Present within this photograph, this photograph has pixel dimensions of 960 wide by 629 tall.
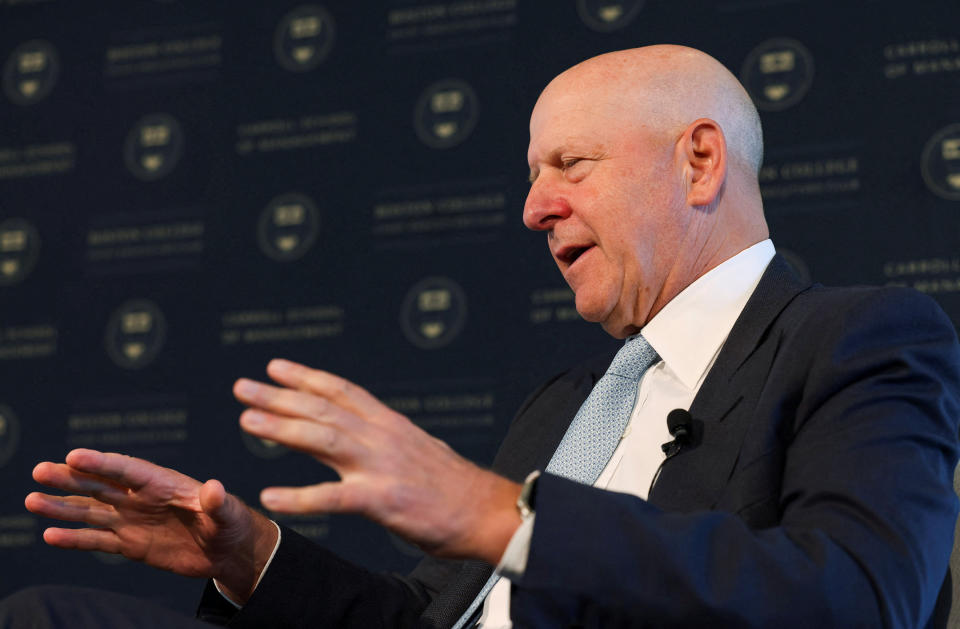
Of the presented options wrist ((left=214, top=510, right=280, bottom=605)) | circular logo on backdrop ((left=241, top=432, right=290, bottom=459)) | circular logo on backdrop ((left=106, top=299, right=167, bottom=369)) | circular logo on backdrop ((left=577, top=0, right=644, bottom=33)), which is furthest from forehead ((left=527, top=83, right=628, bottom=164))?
circular logo on backdrop ((left=106, top=299, right=167, bottom=369))

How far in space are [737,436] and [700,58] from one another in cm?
82

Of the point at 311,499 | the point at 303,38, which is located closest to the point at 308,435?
the point at 311,499

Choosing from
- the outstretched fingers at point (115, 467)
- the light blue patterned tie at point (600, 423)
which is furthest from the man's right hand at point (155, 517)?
the light blue patterned tie at point (600, 423)

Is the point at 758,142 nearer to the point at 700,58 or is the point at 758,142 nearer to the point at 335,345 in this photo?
the point at 700,58

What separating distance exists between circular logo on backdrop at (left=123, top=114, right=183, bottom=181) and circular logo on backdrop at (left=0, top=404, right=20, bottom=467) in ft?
2.68

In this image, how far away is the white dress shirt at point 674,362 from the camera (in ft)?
5.37

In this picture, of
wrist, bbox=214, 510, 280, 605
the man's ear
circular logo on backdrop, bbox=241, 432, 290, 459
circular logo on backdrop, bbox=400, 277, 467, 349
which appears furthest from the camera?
circular logo on backdrop, bbox=241, 432, 290, 459

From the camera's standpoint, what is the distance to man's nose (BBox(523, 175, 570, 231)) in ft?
6.37

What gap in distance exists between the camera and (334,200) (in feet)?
10.4

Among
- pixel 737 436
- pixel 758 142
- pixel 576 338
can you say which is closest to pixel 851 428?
pixel 737 436

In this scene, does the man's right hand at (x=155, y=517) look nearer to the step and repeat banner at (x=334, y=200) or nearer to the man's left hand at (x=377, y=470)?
the man's left hand at (x=377, y=470)


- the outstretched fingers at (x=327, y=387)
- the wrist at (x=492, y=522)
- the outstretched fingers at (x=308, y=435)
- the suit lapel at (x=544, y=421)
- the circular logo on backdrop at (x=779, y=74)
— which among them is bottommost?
the suit lapel at (x=544, y=421)

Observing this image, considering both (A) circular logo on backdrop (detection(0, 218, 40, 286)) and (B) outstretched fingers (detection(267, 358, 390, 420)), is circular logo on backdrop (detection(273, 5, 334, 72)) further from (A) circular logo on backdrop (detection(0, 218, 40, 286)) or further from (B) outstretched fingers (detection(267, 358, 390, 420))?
(B) outstretched fingers (detection(267, 358, 390, 420))

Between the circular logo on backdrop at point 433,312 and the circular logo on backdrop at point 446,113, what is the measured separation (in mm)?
408
